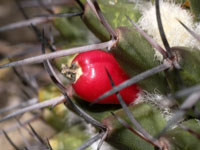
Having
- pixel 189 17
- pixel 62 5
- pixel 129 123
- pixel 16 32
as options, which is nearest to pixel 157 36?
pixel 189 17

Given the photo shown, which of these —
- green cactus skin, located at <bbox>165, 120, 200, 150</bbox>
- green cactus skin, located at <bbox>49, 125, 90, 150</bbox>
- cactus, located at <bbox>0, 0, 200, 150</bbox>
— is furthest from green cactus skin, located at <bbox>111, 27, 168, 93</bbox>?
green cactus skin, located at <bbox>49, 125, 90, 150</bbox>

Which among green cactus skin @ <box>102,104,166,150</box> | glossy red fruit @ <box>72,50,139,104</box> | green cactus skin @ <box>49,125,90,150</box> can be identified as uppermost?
glossy red fruit @ <box>72,50,139,104</box>

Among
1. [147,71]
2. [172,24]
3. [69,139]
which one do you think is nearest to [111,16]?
[172,24]

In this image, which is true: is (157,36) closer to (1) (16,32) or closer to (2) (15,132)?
(2) (15,132)

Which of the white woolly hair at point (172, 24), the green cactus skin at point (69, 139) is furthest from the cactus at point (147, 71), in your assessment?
the green cactus skin at point (69, 139)

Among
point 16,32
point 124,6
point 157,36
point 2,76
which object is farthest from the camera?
point 16,32

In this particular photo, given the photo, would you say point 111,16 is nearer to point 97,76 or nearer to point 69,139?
point 97,76

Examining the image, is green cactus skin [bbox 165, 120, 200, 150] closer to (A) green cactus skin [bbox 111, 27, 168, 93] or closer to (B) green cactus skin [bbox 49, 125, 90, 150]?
(A) green cactus skin [bbox 111, 27, 168, 93]
